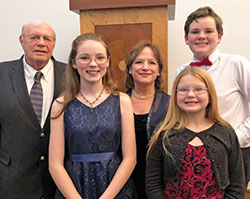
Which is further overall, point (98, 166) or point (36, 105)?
point (36, 105)

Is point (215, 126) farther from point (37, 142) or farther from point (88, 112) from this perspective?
point (37, 142)

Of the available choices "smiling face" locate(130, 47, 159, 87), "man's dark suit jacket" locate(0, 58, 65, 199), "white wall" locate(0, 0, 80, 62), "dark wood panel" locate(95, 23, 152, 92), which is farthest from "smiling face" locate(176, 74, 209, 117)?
"white wall" locate(0, 0, 80, 62)

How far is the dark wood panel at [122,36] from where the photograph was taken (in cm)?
207

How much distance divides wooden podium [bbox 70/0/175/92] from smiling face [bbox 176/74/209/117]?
1.99 ft

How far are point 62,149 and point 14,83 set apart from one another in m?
0.61

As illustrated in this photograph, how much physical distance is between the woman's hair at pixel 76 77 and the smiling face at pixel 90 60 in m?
0.04

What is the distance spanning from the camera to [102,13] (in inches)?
82.0

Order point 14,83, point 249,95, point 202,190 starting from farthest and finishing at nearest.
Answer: point 14,83 < point 249,95 < point 202,190

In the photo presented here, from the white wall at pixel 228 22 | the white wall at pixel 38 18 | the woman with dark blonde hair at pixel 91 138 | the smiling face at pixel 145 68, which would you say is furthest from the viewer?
the white wall at pixel 38 18

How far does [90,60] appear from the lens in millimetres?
1514

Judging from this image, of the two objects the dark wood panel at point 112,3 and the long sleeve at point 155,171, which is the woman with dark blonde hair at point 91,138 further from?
the dark wood panel at point 112,3

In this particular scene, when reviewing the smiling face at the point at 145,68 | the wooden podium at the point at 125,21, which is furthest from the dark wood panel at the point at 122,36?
the smiling face at the point at 145,68

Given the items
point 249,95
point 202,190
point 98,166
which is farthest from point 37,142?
point 249,95

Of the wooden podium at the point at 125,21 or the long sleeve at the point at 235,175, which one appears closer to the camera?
the long sleeve at the point at 235,175
